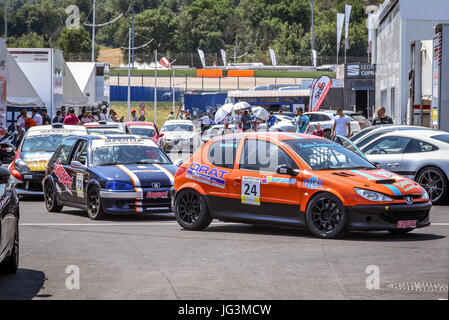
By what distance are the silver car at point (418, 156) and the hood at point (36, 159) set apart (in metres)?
6.84

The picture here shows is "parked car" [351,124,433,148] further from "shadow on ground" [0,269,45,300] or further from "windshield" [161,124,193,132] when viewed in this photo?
"windshield" [161,124,193,132]

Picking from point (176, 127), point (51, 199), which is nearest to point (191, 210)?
point (51, 199)

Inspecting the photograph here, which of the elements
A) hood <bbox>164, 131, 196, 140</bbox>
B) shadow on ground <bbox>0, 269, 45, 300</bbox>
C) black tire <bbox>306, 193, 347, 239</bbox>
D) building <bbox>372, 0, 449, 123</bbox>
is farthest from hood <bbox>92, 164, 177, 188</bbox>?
hood <bbox>164, 131, 196, 140</bbox>

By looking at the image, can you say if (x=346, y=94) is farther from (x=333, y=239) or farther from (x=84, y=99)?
(x=333, y=239)

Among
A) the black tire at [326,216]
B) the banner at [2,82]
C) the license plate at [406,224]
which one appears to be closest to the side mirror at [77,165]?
the black tire at [326,216]

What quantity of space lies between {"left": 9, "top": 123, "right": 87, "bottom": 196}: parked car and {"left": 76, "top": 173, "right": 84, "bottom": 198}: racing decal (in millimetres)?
3393

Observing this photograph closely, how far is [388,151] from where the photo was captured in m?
17.1

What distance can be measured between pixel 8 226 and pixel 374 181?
17.3 feet

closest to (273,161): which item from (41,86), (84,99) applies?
(41,86)

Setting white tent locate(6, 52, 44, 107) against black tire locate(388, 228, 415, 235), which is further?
white tent locate(6, 52, 44, 107)

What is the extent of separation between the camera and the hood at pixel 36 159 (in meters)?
18.3

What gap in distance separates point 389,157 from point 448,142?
1.17 meters

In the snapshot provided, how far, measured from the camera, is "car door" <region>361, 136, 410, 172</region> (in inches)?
656

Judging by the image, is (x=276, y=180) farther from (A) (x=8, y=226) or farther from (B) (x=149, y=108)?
(B) (x=149, y=108)
